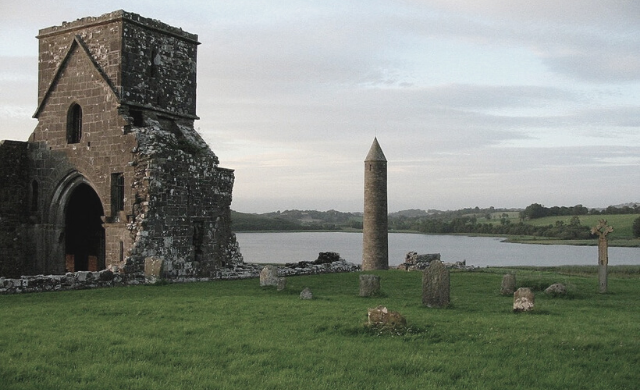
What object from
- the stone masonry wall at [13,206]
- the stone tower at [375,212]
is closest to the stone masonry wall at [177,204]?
the stone masonry wall at [13,206]

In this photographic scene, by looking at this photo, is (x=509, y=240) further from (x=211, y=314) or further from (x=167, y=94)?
(x=211, y=314)

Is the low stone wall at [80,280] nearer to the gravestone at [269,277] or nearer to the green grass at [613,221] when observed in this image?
the gravestone at [269,277]

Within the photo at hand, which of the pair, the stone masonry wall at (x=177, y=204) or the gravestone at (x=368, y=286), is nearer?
the gravestone at (x=368, y=286)

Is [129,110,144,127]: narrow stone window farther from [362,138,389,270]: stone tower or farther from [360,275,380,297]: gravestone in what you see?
[362,138,389,270]: stone tower

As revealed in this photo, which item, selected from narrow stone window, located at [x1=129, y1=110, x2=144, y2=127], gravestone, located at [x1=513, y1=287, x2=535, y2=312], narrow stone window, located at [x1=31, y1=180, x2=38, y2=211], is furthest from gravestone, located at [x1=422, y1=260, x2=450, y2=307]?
narrow stone window, located at [x1=31, y1=180, x2=38, y2=211]

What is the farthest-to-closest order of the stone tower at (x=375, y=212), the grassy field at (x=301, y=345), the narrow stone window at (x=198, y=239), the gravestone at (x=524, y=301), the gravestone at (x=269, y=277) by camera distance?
the stone tower at (x=375, y=212), the narrow stone window at (x=198, y=239), the gravestone at (x=269, y=277), the gravestone at (x=524, y=301), the grassy field at (x=301, y=345)

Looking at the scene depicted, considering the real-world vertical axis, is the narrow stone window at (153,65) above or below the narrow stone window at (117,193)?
above

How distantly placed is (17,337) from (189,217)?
11429 mm

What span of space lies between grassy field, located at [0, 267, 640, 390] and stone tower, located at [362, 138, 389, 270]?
25171mm

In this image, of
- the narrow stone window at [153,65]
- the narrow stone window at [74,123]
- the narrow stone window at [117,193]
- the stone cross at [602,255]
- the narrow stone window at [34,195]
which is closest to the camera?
the stone cross at [602,255]

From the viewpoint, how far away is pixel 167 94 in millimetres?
23516

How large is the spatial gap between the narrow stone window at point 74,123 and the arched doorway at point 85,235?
259 cm

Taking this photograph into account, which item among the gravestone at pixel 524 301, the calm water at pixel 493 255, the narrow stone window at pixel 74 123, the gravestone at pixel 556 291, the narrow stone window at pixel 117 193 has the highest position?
the narrow stone window at pixel 74 123

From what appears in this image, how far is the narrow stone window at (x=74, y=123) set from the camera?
2303 cm
